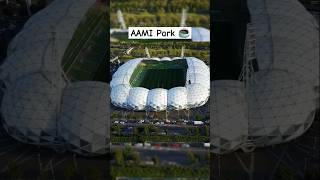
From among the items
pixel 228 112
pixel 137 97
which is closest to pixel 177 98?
pixel 137 97

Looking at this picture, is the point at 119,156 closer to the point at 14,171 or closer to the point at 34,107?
the point at 34,107

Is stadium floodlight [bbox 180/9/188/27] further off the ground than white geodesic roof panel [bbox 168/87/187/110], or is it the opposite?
stadium floodlight [bbox 180/9/188/27]

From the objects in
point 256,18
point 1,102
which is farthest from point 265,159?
point 1,102

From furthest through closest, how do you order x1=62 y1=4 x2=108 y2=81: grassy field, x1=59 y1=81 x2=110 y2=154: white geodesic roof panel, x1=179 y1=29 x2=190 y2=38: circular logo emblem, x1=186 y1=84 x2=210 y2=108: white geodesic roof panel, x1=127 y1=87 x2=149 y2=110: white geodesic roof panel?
x1=62 y1=4 x2=108 y2=81: grassy field, x1=59 y1=81 x2=110 y2=154: white geodesic roof panel, x1=127 y1=87 x2=149 y2=110: white geodesic roof panel, x1=186 y1=84 x2=210 y2=108: white geodesic roof panel, x1=179 y1=29 x2=190 y2=38: circular logo emblem

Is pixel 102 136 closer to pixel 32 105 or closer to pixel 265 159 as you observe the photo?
pixel 32 105

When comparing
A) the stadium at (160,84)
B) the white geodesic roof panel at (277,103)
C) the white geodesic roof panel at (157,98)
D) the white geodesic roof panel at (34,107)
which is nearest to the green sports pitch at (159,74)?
the stadium at (160,84)

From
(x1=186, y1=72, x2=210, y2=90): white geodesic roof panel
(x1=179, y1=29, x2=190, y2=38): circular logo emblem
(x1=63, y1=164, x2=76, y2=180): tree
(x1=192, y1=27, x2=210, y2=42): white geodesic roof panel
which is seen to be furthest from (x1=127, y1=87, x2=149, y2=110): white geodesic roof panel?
(x1=63, y1=164, x2=76, y2=180): tree

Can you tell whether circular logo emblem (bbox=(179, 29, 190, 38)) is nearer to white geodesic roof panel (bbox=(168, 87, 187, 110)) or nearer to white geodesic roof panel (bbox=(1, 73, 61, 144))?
white geodesic roof panel (bbox=(168, 87, 187, 110))
